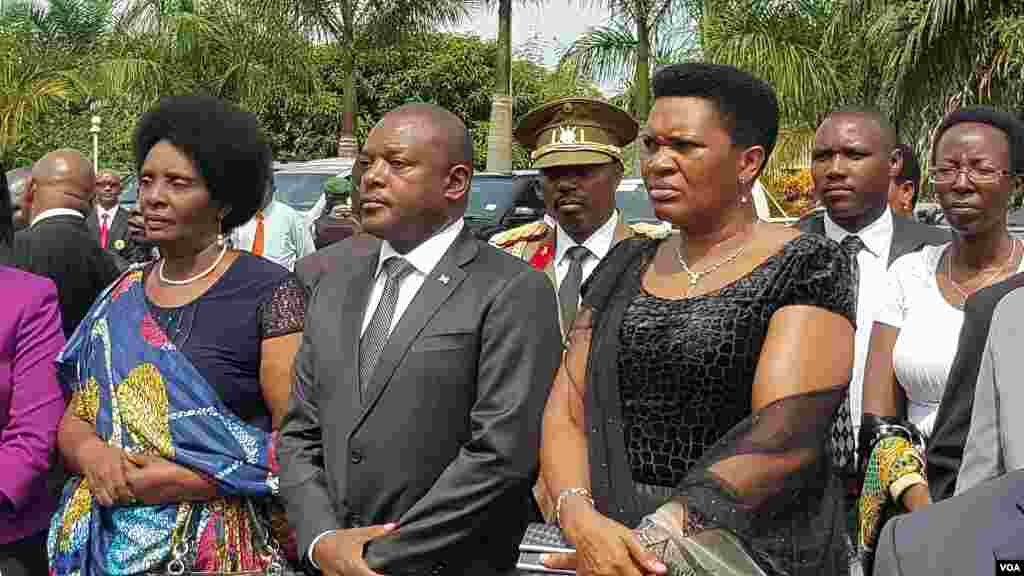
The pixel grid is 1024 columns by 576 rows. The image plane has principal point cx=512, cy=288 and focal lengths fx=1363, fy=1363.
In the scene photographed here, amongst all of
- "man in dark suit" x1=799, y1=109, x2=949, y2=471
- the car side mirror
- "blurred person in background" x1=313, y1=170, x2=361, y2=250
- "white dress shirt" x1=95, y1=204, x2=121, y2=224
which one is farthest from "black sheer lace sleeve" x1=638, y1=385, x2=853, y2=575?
"white dress shirt" x1=95, y1=204, x2=121, y2=224

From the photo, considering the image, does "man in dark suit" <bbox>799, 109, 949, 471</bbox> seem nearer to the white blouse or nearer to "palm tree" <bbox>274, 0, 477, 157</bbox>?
the white blouse

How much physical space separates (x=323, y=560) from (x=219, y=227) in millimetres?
1219

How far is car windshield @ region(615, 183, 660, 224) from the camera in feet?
36.9

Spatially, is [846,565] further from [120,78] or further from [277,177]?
[120,78]

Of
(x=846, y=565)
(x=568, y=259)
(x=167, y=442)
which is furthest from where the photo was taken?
(x=568, y=259)

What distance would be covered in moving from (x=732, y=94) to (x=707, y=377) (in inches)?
28.7

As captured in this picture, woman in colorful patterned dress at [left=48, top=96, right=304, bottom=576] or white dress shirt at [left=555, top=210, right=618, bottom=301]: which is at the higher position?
white dress shirt at [left=555, top=210, right=618, bottom=301]

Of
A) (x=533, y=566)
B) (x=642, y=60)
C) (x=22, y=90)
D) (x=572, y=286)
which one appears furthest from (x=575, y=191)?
(x=22, y=90)

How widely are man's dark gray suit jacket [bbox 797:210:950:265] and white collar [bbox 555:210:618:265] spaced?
0.75m

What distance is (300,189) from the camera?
1338 centimetres

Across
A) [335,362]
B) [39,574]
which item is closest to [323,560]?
[335,362]

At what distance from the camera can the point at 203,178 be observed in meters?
4.11

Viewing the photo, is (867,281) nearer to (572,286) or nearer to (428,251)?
(572,286)

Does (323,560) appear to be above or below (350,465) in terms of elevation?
below
